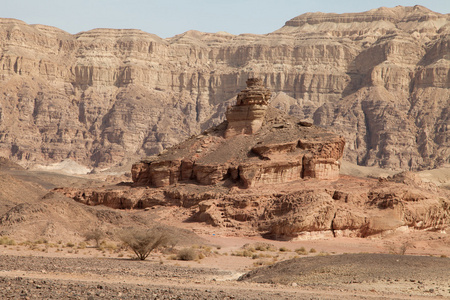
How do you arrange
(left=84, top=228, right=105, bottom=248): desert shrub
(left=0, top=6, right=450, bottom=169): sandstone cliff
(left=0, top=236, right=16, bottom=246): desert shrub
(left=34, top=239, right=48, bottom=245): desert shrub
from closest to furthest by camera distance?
(left=0, top=236, right=16, bottom=246): desert shrub
(left=34, top=239, right=48, bottom=245): desert shrub
(left=84, top=228, right=105, bottom=248): desert shrub
(left=0, top=6, right=450, bottom=169): sandstone cliff

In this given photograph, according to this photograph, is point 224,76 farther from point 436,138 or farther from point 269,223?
point 269,223

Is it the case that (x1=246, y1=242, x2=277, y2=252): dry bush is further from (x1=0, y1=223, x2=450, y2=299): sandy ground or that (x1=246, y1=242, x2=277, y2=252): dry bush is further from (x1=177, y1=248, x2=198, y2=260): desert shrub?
(x1=177, y1=248, x2=198, y2=260): desert shrub

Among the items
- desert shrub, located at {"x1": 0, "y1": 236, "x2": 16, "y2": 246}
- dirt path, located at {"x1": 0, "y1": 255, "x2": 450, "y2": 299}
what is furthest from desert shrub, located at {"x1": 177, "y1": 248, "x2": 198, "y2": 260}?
desert shrub, located at {"x1": 0, "y1": 236, "x2": 16, "y2": 246}

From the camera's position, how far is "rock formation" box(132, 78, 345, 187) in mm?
55062

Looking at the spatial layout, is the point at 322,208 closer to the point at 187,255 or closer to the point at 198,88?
the point at 187,255

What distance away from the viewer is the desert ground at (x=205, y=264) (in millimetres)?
21422

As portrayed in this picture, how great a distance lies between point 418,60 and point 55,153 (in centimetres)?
8644

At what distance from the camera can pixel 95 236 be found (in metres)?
38.7

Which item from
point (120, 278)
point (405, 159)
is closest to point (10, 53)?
point (405, 159)

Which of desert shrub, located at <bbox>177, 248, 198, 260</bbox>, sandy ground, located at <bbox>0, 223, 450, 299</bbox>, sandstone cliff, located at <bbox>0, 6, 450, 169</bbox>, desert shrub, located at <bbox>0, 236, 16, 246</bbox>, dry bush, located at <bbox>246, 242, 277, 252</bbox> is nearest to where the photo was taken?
sandy ground, located at <bbox>0, 223, 450, 299</bbox>

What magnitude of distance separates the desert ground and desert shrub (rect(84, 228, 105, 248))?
23 cm

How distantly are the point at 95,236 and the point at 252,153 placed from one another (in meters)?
21.3

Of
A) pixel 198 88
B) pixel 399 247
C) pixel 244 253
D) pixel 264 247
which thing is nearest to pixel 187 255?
pixel 244 253

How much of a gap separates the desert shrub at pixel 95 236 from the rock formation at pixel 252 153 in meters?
17.4
